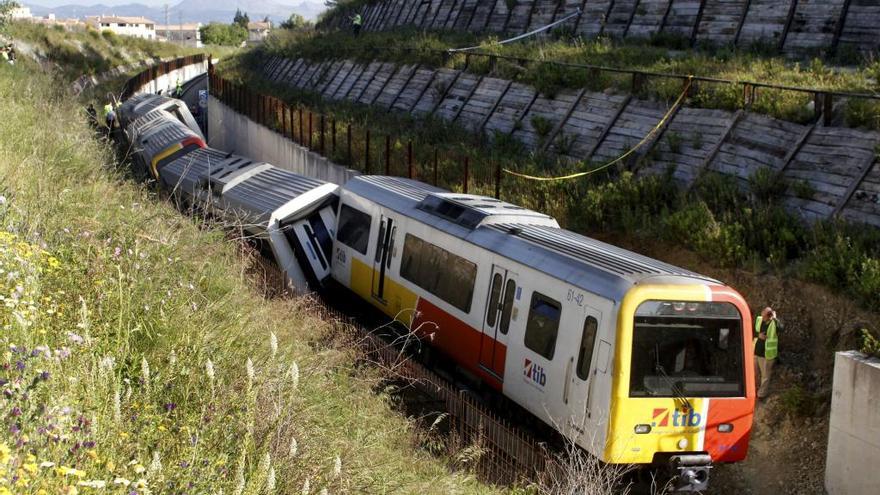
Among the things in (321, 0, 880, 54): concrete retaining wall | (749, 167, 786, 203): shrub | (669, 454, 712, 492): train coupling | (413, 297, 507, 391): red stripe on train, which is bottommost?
(669, 454, 712, 492): train coupling

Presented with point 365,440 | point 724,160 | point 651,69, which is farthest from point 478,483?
point 651,69

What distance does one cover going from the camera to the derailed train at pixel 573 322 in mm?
9453

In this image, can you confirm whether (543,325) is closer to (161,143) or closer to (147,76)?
(161,143)

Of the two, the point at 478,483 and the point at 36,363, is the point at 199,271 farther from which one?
the point at 36,363

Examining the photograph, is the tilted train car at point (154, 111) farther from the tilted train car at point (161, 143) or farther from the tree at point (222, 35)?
the tree at point (222, 35)

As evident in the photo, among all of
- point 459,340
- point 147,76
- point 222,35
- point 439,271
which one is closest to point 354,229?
point 439,271

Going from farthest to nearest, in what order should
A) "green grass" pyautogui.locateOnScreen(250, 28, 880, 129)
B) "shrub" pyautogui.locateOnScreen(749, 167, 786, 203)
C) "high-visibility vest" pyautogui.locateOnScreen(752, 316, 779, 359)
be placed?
"green grass" pyautogui.locateOnScreen(250, 28, 880, 129) < "shrub" pyautogui.locateOnScreen(749, 167, 786, 203) < "high-visibility vest" pyautogui.locateOnScreen(752, 316, 779, 359)

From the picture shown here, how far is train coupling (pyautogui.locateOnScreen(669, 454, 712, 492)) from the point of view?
31.6ft

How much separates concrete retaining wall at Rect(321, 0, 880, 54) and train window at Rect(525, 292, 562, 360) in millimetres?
13362

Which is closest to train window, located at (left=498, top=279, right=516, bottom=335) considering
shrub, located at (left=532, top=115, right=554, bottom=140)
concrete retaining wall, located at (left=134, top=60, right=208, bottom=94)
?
shrub, located at (left=532, top=115, right=554, bottom=140)

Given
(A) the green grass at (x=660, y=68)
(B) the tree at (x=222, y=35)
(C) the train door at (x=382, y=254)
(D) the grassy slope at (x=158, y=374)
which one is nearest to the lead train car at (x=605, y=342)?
(D) the grassy slope at (x=158, y=374)

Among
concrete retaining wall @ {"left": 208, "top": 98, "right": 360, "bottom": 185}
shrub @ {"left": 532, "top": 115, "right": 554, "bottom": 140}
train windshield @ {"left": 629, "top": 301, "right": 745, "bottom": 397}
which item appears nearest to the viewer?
train windshield @ {"left": 629, "top": 301, "right": 745, "bottom": 397}

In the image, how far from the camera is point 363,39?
40.7m

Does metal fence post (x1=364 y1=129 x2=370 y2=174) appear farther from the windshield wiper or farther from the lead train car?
the windshield wiper
